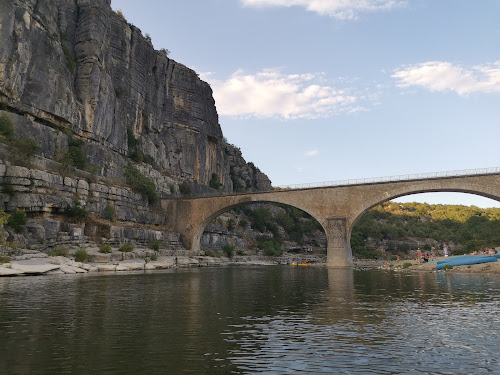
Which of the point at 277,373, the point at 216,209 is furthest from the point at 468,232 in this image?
the point at 277,373

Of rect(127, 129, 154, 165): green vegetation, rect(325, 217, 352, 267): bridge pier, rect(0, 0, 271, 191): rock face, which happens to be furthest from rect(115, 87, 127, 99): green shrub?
rect(325, 217, 352, 267): bridge pier

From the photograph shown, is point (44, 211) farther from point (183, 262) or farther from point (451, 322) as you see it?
point (451, 322)

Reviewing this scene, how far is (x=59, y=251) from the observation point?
28.8 metres

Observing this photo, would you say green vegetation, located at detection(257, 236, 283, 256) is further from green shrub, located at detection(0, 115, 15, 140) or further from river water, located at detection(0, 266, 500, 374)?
river water, located at detection(0, 266, 500, 374)

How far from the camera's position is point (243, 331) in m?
7.60

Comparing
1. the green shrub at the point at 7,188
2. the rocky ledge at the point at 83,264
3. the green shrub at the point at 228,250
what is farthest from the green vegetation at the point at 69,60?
the green shrub at the point at 228,250

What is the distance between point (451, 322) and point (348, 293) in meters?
6.03

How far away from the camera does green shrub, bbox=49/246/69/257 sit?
92.4ft

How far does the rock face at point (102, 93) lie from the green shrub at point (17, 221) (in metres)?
9.24

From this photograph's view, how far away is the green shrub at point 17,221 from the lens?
28531mm

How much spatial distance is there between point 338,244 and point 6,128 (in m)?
31.5

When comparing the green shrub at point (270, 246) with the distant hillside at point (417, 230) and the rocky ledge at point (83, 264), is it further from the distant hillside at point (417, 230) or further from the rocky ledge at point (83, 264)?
the rocky ledge at point (83, 264)

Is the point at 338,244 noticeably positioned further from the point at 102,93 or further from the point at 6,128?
the point at 6,128

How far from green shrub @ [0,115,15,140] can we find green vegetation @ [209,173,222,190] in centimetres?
3648
